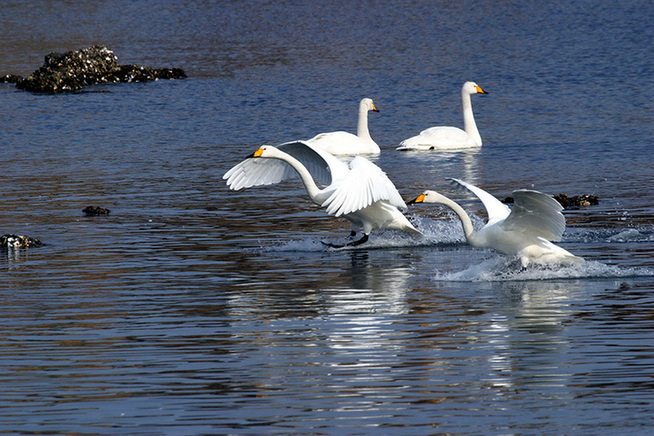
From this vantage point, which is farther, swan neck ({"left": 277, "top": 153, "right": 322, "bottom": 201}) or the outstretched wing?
the outstretched wing

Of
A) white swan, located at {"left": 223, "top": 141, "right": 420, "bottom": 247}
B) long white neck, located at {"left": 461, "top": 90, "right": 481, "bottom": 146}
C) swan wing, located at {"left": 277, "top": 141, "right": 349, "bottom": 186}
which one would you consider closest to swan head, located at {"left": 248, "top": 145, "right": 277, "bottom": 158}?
white swan, located at {"left": 223, "top": 141, "right": 420, "bottom": 247}

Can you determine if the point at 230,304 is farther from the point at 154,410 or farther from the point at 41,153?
the point at 41,153

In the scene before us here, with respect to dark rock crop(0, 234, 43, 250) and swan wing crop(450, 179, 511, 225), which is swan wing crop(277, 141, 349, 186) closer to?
swan wing crop(450, 179, 511, 225)

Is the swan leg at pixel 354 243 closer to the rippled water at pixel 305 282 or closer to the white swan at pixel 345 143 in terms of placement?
the rippled water at pixel 305 282

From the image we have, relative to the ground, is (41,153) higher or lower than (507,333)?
higher

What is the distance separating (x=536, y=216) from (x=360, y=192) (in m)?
2.15

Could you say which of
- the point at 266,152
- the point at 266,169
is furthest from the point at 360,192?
the point at 266,169

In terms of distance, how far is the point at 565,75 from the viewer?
106ft

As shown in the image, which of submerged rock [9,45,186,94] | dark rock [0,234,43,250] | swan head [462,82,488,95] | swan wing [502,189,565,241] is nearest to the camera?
swan wing [502,189,565,241]

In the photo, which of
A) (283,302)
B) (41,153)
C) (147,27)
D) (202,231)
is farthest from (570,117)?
(147,27)

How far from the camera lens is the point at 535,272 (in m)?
11.2

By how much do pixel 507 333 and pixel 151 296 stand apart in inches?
132

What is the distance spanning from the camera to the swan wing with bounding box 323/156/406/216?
1206 centimetres

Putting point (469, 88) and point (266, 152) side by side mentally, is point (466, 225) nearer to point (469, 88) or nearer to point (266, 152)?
point (266, 152)
